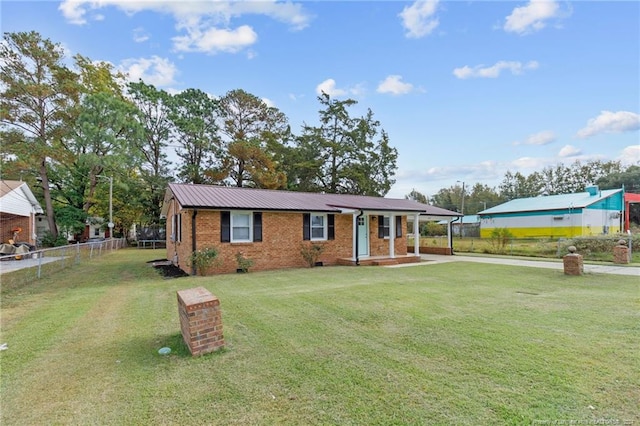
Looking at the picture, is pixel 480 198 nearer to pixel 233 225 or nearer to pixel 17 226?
pixel 233 225

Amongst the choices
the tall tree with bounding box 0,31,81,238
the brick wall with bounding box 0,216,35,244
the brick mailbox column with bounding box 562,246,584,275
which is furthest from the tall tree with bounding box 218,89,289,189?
the brick mailbox column with bounding box 562,246,584,275

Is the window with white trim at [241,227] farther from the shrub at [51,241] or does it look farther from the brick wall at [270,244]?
the shrub at [51,241]

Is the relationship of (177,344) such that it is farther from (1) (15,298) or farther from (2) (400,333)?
(1) (15,298)

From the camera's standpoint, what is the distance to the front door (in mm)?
15328

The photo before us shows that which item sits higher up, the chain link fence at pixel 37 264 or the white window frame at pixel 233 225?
the white window frame at pixel 233 225

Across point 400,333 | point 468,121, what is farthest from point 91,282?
point 468,121

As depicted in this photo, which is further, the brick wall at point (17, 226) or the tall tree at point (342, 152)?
the tall tree at point (342, 152)

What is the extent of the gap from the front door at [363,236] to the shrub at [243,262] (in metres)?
5.48

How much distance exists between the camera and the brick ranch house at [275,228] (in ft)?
38.2

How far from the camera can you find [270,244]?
1285 cm

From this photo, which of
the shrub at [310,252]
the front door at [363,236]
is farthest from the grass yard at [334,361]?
the front door at [363,236]

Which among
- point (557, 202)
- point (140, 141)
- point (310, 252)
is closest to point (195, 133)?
point (140, 141)

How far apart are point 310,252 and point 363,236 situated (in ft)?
10.4

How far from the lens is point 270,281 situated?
9656 mm
